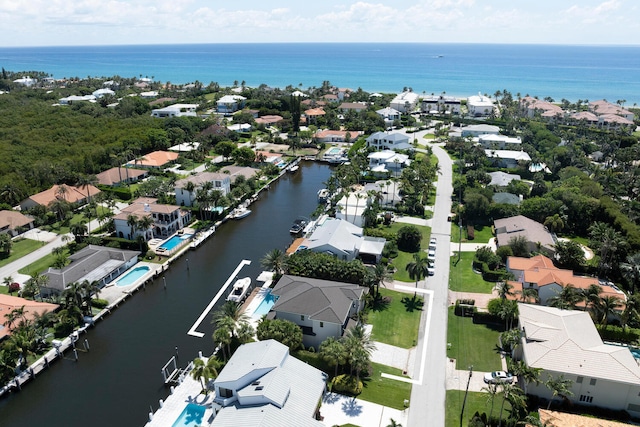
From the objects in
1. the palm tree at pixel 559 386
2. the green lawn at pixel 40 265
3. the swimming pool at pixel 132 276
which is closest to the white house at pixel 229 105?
the green lawn at pixel 40 265

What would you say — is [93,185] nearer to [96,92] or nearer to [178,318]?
[178,318]

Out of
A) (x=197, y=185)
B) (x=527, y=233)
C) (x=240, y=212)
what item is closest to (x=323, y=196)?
(x=240, y=212)

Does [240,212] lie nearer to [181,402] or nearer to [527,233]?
[181,402]

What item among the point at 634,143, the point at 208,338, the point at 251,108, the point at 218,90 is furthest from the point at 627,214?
the point at 218,90

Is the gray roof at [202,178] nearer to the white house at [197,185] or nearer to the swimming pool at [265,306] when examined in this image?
the white house at [197,185]

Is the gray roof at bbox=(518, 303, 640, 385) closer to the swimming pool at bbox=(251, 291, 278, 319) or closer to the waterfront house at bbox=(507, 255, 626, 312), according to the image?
the waterfront house at bbox=(507, 255, 626, 312)
